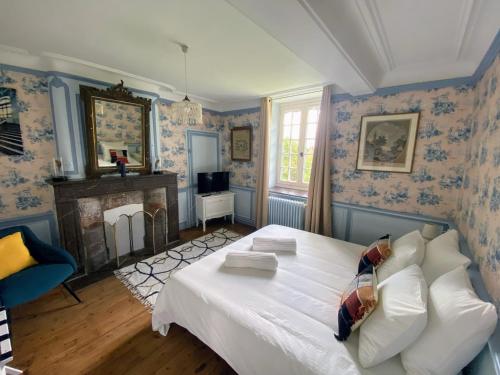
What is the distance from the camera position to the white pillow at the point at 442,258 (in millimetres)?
1273

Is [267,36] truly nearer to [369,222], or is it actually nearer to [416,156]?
[416,156]

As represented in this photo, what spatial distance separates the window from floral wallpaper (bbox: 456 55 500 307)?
1.78m

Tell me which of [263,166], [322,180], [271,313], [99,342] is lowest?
[99,342]

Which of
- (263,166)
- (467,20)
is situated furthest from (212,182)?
(467,20)

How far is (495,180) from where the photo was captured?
4.07 feet

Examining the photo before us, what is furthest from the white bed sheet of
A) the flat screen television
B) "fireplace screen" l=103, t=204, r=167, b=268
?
the flat screen television

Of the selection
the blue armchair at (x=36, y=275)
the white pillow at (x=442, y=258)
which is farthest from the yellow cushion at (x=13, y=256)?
the white pillow at (x=442, y=258)

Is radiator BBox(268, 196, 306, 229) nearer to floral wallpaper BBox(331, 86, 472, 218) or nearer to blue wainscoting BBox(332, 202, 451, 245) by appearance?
blue wainscoting BBox(332, 202, 451, 245)

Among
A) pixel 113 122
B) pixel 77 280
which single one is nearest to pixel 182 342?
pixel 77 280

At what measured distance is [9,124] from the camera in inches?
83.8

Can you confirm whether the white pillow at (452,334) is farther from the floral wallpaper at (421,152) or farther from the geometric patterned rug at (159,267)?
the geometric patterned rug at (159,267)

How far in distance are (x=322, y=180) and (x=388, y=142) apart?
0.89m

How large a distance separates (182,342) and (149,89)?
9.87ft

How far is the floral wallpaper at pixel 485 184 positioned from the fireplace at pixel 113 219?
325cm
